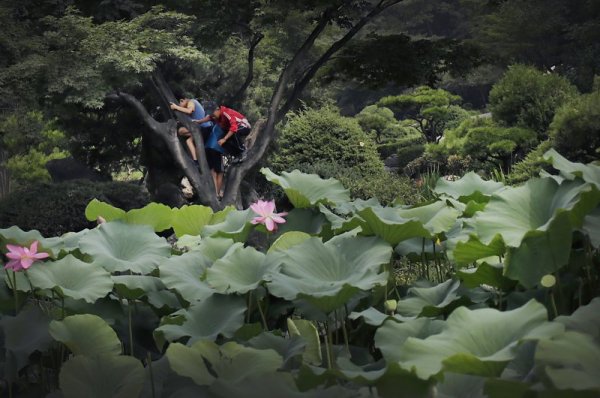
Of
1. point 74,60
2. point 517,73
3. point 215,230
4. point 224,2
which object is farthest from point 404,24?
point 215,230

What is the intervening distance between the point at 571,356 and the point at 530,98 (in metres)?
14.6

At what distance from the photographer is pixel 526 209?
1.42 m

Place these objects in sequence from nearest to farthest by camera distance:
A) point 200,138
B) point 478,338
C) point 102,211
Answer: point 478,338 < point 102,211 < point 200,138

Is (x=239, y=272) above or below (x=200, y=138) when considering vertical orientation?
above

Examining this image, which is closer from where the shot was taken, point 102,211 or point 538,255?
point 538,255

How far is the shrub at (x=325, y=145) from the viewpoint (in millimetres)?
14070

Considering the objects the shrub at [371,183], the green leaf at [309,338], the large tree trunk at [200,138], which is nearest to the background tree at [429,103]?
the shrub at [371,183]

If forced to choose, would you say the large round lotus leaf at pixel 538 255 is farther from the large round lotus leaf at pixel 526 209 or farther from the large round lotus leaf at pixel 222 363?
the large round lotus leaf at pixel 222 363

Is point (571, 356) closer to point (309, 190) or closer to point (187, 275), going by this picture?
point (187, 275)

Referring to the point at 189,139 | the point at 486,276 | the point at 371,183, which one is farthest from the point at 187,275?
the point at 189,139

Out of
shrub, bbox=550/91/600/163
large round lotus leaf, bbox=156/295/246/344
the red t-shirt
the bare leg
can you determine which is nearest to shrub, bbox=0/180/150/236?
the bare leg

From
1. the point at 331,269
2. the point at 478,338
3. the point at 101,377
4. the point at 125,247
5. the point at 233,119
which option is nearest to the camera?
the point at 478,338

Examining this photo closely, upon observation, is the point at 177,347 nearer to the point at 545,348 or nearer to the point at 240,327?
the point at 240,327

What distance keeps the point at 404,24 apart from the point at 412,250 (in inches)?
1427
